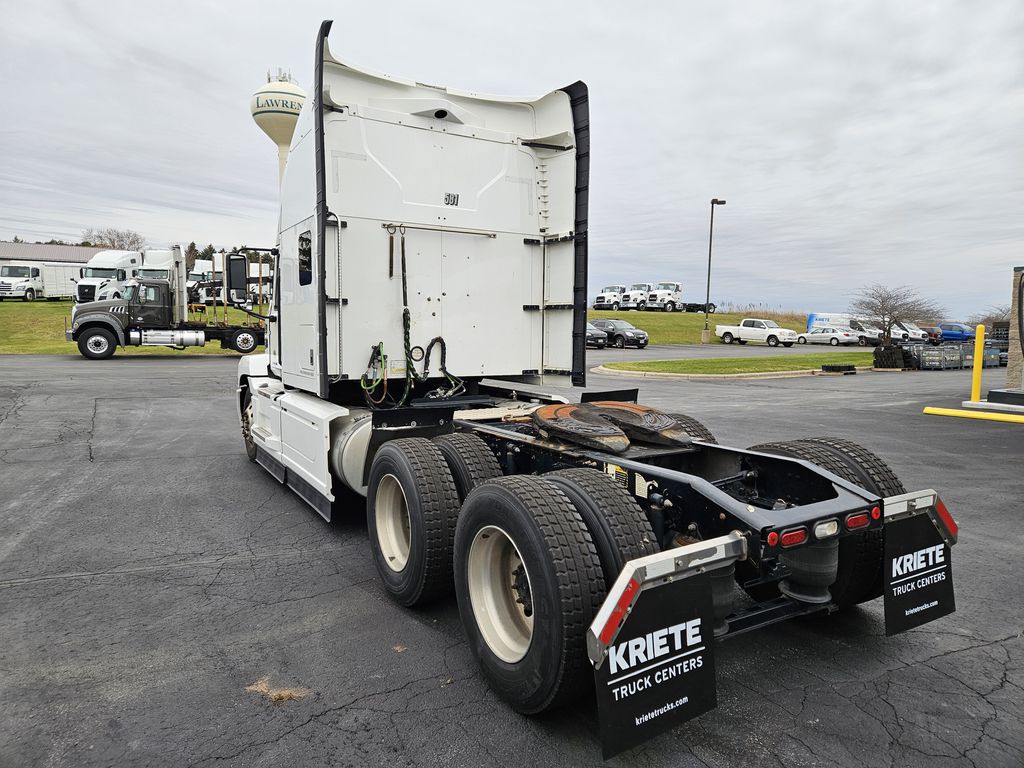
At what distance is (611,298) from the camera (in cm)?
5009

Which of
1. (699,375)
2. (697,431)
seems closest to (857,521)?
(697,431)

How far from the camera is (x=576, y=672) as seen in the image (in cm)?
260

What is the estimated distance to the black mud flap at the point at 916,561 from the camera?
303 centimetres

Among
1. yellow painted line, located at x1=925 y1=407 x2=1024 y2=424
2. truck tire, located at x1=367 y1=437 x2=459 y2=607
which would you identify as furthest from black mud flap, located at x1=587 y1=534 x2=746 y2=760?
yellow painted line, located at x1=925 y1=407 x2=1024 y2=424

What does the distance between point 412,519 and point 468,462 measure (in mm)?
465

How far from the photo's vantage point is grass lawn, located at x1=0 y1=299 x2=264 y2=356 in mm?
26906

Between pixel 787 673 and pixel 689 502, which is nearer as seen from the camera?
pixel 689 502

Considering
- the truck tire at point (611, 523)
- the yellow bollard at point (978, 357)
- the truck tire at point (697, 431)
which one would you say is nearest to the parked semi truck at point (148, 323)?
the yellow bollard at point (978, 357)

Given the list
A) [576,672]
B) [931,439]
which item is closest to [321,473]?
[576,672]

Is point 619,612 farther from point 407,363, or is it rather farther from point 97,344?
point 97,344

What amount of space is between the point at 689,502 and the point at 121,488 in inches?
237

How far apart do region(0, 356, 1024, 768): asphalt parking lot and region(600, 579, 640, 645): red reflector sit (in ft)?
2.10

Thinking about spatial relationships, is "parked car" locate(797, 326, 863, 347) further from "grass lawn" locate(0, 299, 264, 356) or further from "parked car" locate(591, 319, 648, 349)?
"grass lawn" locate(0, 299, 264, 356)

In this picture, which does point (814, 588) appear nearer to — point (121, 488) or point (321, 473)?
point (321, 473)
